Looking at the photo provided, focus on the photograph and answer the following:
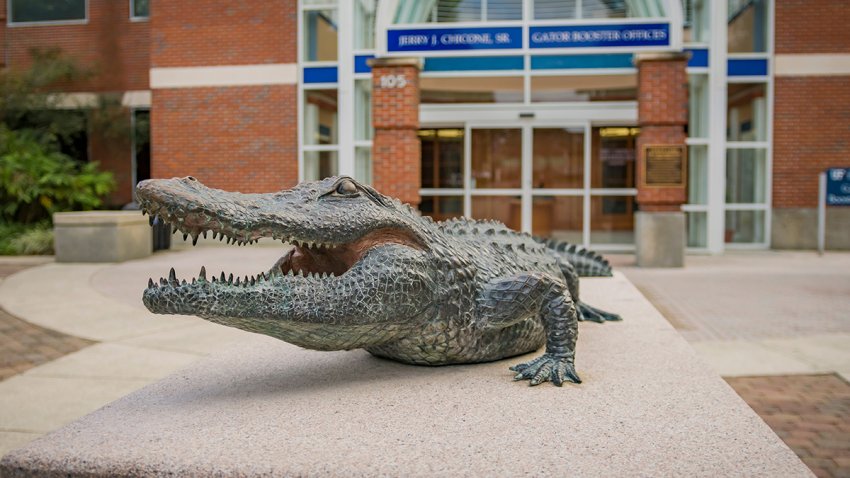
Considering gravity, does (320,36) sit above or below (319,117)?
above

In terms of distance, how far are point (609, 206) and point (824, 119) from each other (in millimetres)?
5068

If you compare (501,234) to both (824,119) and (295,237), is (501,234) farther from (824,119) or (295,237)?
(824,119)

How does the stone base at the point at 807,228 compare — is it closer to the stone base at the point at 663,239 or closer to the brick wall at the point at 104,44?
the stone base at the point at 663,239

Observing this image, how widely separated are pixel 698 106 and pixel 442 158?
5.62m

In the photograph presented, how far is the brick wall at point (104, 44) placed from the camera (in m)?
20.2

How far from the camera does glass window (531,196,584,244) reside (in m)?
15.4

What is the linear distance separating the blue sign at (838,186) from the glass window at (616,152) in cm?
415

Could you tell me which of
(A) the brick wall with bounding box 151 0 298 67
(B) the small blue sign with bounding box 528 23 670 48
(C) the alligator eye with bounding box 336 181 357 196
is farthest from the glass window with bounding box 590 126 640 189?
(C) the alligator eye with bounding box 336 181 357 196

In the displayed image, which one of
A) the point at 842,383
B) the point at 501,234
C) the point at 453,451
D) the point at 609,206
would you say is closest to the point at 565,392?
the point at 453,451

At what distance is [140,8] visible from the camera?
20.3 meters

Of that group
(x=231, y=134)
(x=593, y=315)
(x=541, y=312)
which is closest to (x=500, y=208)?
(x=231, y=134)

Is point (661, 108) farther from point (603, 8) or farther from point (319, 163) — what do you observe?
point (319, 163)

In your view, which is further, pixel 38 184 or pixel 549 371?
pixel 38 184

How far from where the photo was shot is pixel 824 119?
15.7 metres
